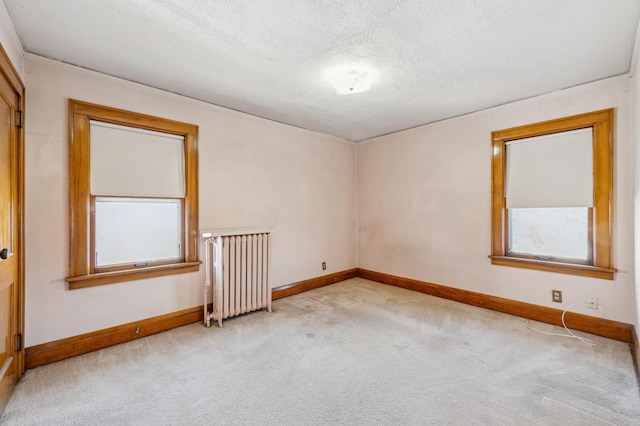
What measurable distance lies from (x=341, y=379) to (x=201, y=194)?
2283 millimetres

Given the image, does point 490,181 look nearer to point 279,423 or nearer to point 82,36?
point 279,423

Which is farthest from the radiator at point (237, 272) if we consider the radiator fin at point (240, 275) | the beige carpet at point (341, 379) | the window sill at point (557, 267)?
the window sill at point (557, 267)

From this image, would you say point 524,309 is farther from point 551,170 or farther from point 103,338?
point 103,338

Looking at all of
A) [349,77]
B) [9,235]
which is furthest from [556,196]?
[9,235]

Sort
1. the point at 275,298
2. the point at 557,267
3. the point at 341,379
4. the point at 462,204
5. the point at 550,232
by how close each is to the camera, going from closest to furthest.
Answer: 1. the point at 341,379
2. the point at 557,267
3. the point at 550,232
4. the point at 462,204
5. the point at 275,298

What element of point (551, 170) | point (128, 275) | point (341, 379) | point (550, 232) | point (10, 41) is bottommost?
point (341, 379)

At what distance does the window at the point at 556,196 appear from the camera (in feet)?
8.78

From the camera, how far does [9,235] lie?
6.25 ft

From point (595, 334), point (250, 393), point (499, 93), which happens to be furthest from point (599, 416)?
point (499, 93)

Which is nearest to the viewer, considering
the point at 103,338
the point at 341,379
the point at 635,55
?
the point at 341,379

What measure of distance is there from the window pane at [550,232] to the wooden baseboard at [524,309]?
576mm

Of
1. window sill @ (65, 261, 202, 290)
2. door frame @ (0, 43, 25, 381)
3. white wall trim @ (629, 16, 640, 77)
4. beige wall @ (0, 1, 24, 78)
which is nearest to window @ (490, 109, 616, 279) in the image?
white wall trim @ (629, 16, 640, 77)

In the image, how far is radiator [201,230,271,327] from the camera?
9.74 feet

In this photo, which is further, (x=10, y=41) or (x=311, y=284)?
(x=311, y=284)
